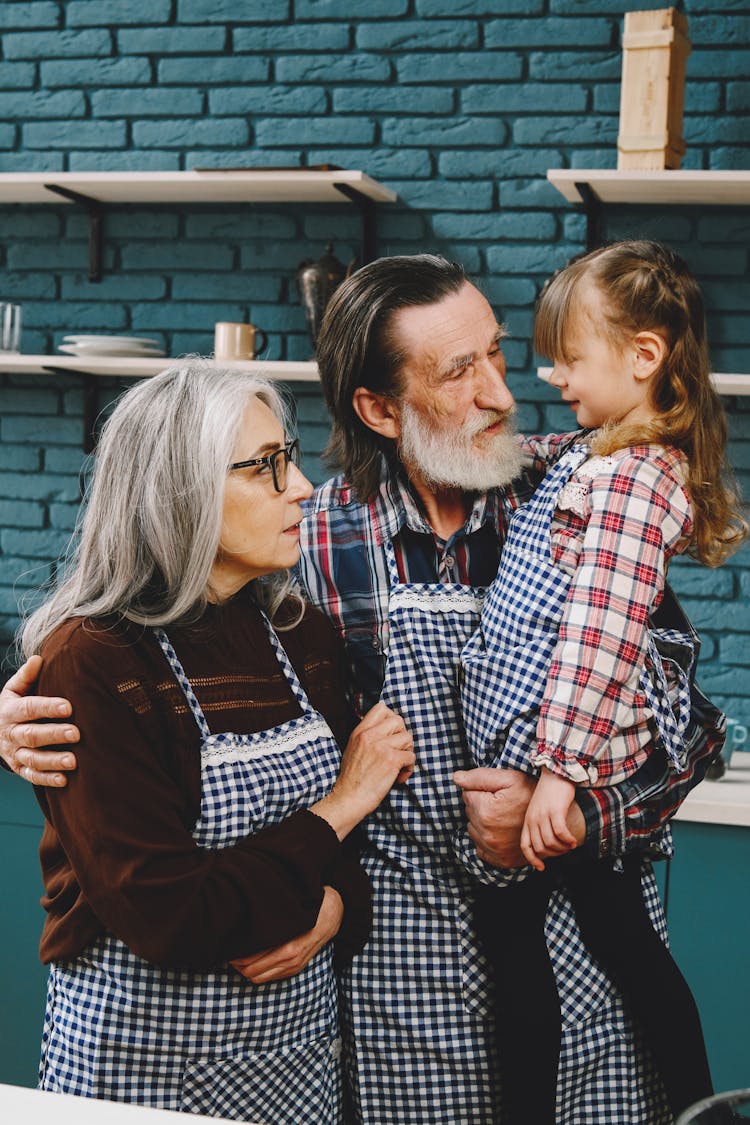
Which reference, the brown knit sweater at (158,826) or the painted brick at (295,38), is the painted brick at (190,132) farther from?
the brown knit sweater at (158,826)

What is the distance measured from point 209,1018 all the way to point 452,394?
3.17 ft

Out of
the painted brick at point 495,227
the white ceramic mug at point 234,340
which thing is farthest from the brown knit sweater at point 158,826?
the painted brick at point 495,227

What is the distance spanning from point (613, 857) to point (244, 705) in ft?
1.83

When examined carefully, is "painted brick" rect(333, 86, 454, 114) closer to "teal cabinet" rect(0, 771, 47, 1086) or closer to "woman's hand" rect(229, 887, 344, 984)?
"teal cabinet" rect(0, 771, 47, 1086)

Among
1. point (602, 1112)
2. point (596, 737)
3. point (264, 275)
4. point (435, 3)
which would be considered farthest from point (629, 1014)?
point (435, 3)

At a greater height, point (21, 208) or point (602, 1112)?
point (21, 208)

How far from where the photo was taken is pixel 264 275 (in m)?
3.37

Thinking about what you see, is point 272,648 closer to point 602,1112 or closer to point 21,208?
point 602,1112

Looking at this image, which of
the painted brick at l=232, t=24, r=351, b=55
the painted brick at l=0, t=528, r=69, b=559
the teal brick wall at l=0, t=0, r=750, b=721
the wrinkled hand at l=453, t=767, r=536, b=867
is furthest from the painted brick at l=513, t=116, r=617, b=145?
the wrinkled hand at l=453, t=767, r=536, b=867

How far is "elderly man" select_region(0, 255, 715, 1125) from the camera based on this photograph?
4.99 ft

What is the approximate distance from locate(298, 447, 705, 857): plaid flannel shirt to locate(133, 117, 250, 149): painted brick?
1.94m

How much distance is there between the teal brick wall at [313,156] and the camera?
122 inches

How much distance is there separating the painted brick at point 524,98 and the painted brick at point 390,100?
0.07 metres

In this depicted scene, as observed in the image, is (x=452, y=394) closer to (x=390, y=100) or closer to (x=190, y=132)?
(x=390, y=100)
